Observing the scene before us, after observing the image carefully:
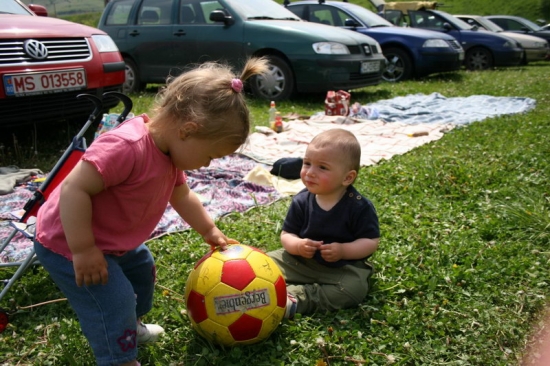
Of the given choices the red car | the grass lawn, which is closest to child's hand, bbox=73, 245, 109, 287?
the grass lawn

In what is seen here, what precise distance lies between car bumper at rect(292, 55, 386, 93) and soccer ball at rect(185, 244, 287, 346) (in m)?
6.82

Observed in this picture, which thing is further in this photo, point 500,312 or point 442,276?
point 442,276

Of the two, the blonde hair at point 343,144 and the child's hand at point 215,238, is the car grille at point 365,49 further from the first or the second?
the child's hand at point 215,238

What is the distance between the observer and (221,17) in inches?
358

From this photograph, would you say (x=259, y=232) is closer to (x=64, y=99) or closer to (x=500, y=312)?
(x=500, y=312)

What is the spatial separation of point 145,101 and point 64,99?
3.77 meters

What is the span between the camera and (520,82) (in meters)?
12.4

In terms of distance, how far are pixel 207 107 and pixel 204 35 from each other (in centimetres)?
792

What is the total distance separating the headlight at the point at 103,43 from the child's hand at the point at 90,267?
4.37m

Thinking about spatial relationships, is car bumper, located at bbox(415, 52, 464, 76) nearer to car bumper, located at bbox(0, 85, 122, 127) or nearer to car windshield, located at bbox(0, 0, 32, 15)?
car bumper, located at bbox(0, 85, 122, 127)

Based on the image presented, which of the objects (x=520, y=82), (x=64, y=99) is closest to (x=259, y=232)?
(x=64, y=99)

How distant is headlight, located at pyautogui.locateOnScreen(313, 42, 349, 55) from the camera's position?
28.9 ft

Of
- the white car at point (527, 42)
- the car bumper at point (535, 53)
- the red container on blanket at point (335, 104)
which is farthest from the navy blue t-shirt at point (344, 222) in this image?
the car bumper at point (535, 53)

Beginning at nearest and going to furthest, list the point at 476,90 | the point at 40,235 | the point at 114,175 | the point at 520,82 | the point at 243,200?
the point at 114,175
the point at 40,235
the point at 243,200
the point at 476,90
the point at 520,82
